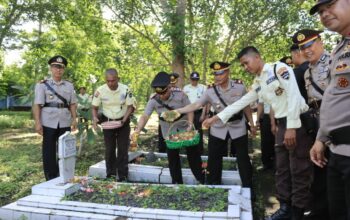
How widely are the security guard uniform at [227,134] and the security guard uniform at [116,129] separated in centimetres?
146

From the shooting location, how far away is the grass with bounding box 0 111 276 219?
557cm

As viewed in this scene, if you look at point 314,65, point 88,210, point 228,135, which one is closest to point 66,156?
point 88,210

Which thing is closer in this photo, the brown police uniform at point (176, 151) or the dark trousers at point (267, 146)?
the brown police uniform at point (176, 151)

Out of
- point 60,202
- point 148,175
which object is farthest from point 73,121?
point 60,202

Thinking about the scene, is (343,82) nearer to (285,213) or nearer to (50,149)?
(285,213)

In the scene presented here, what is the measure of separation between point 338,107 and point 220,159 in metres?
3.09

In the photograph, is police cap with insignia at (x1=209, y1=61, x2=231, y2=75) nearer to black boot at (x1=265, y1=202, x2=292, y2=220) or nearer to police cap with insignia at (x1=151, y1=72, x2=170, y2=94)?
police cap with insignia at (x1=151, y1=72, x2=170, y2=94)

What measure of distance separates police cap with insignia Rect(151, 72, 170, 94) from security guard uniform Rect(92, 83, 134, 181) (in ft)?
3.38

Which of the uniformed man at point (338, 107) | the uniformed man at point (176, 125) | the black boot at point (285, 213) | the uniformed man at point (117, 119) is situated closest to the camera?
the uniformed man at point (338, 107)

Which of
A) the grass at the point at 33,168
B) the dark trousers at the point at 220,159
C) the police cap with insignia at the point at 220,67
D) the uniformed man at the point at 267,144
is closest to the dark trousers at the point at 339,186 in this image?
the grass at the point at 33,168

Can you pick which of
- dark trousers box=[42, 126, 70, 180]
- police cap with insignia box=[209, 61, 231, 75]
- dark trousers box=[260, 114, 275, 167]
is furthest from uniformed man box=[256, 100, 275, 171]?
dark trousers box=[42, 126, 70, 180]

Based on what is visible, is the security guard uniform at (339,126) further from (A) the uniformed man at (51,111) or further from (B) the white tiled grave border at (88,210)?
(A) the uniformed man at (51,111)

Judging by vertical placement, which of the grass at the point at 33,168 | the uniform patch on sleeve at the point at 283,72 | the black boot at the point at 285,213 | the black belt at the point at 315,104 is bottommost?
the grass at the point at 33,168

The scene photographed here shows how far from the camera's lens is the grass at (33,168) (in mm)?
5566
